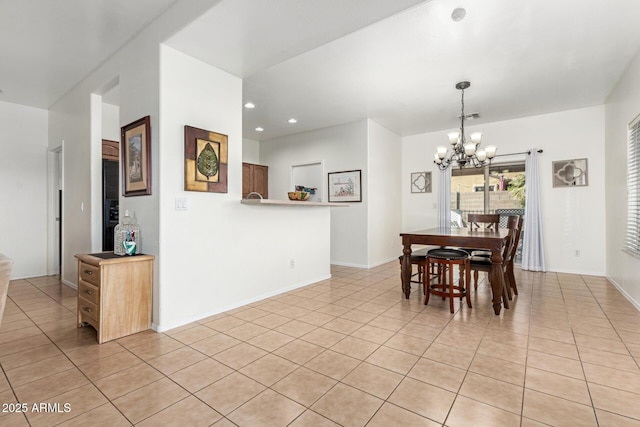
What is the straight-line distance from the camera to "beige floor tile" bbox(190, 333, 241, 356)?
2.32 metres

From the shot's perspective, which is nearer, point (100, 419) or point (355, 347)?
point (100, 419)

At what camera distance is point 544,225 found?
17.3 feet

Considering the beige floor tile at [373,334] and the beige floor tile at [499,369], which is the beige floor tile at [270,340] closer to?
the beige floor tile at [373,334]

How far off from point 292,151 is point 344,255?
2521 mm

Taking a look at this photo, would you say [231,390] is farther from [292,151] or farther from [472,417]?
[292,151]

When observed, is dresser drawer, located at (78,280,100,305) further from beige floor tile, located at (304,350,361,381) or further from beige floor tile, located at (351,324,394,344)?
beige floor tile, located at (351,324,394,344)

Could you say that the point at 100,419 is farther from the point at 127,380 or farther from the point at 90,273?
the point at 90,273

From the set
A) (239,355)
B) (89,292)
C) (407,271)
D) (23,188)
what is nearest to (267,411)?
(239,355)

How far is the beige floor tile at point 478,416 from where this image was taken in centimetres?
150

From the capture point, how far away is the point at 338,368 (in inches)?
80.2

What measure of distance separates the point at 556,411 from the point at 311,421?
127cm

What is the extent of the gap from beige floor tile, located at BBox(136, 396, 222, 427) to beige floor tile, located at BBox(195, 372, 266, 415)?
44 millimetres

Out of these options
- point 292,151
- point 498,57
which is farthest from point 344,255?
point 498,57

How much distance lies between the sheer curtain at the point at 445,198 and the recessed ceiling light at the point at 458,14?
388 centimetres
